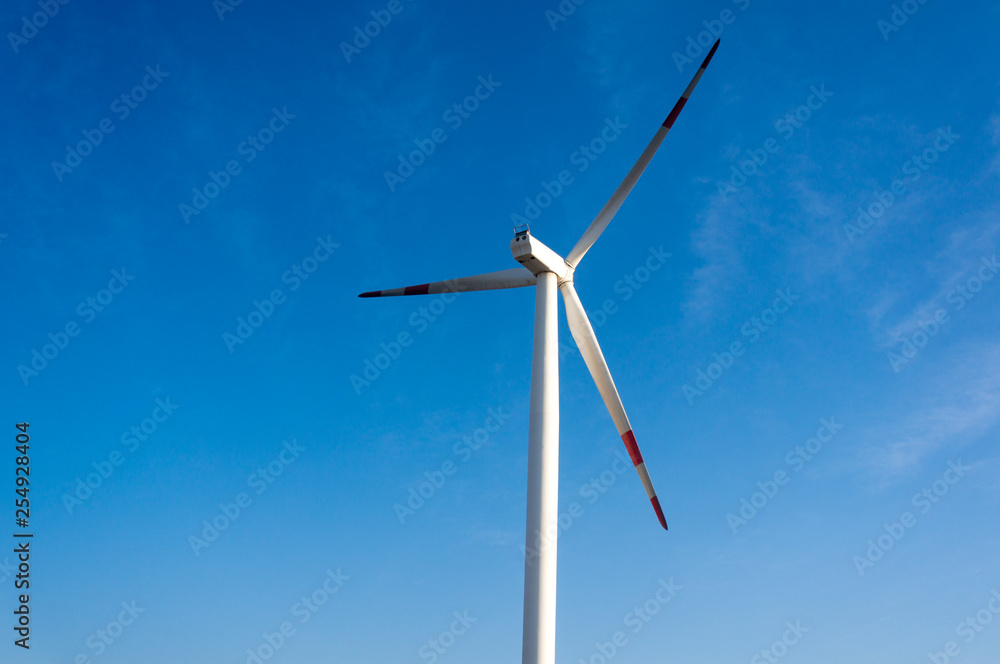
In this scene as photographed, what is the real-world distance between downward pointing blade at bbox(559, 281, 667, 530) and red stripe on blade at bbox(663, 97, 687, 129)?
9.46 meters

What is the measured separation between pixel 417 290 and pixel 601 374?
38.3ft

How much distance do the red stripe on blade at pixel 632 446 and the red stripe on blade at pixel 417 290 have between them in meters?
13.1

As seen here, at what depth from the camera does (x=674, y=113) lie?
132 ft

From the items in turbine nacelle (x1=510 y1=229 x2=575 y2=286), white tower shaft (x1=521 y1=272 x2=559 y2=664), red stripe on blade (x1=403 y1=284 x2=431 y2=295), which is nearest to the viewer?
white tower shaft (x1=521 y1=272 x2=559 y2=664)

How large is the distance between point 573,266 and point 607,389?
610 centimetres

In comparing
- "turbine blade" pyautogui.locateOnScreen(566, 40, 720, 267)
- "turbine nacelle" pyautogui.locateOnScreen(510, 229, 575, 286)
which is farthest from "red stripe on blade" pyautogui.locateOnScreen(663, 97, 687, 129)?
"turbine nacelle" pyautogui.locateOnScreen(510, 229, 575, 286)

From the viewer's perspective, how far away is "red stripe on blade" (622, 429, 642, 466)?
3794cm

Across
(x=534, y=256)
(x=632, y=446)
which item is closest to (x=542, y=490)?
(x=632, y=446)

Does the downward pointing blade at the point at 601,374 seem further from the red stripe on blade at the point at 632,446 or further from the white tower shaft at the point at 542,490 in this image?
the white tower shaft at the point at 542,490

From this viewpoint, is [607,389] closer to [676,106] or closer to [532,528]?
[532,528]

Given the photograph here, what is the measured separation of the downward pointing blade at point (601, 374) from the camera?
37781mm

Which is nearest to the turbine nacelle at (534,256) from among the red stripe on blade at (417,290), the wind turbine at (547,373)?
the wind turbine at (547,373)

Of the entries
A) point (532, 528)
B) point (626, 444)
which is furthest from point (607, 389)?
point (532, 528)

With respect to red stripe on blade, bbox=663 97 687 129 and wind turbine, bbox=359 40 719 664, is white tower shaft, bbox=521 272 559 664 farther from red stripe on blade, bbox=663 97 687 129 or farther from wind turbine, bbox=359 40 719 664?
red stripe on blade, bbox=663 97 687 129
